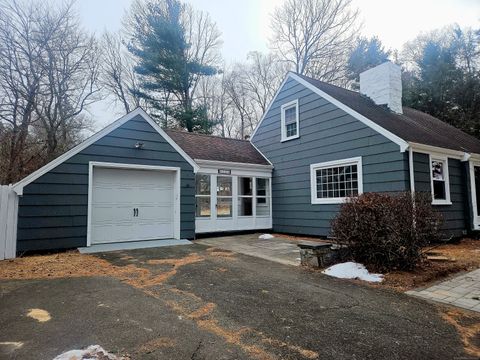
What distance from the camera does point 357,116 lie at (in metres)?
8.88

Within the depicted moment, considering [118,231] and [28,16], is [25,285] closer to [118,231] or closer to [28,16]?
[118,231]

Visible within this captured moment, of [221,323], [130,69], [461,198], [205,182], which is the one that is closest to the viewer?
[221,323]

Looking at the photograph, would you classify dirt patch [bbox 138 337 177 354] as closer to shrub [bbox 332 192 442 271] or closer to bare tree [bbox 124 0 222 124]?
shrub [bbox 332 192 442 271]

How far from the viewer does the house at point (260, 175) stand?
7758 millimetres

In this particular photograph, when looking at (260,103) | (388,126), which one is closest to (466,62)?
(260,103)

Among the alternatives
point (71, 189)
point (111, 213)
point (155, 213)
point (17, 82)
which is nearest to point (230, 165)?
point (155, 213)

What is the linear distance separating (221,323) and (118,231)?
6.39 meters

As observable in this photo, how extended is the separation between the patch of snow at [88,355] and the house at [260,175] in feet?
19.4

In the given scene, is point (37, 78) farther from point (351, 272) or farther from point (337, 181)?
point (351, 272)

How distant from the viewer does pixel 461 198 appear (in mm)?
9586

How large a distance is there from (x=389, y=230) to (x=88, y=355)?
4.79 m

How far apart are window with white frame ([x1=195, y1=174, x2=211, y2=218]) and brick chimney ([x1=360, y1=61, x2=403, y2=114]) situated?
7.11m

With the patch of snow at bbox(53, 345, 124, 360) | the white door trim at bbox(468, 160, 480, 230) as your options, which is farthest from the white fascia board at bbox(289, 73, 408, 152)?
the patch of snow at bbox(53, 345, 124, 360)

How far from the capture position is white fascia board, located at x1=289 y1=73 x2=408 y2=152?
25.4ft
